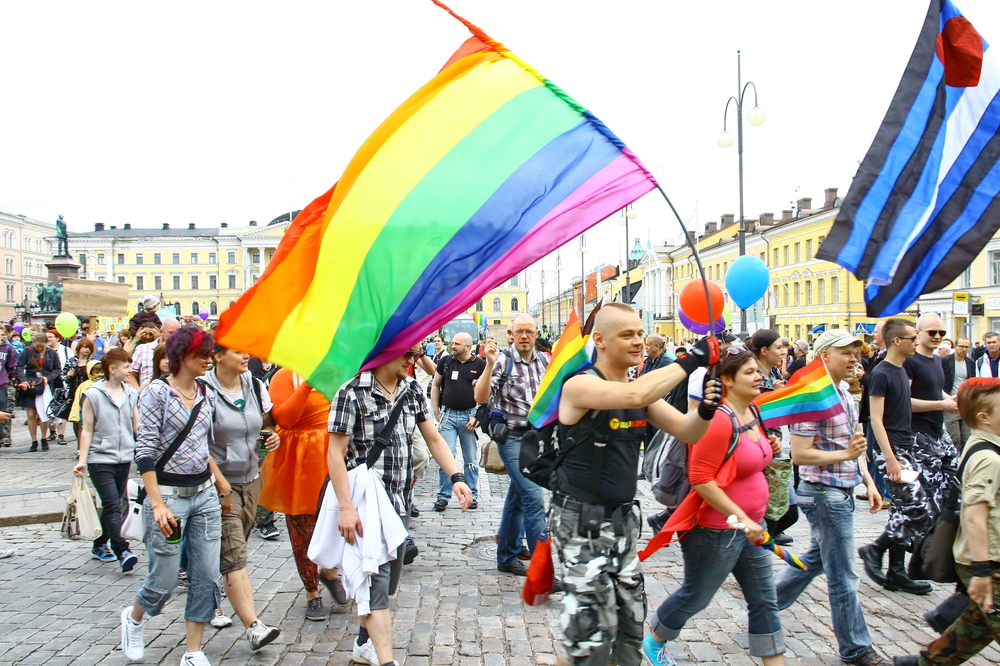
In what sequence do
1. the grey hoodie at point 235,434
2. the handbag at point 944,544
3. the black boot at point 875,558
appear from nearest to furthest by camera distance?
the handbag at point 944,544 → the grey hoodie at point 235,434 → the black boot at point 875,558

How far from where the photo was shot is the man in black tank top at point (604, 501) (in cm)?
335

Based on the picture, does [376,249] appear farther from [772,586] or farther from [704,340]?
[772,586]

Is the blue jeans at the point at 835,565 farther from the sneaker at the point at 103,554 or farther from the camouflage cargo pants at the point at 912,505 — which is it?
the sneaker at the point at 103,554

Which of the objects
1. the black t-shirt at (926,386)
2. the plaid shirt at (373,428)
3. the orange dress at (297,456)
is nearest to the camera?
the plaid shirt at (373,428)

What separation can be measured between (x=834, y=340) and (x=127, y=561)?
546 cm

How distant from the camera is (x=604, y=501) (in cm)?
340

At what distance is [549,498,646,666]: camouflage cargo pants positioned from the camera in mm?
3340

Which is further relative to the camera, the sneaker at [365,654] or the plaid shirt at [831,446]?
the plaid shirt at [831,446]

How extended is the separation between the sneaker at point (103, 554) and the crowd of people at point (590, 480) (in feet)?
0.41

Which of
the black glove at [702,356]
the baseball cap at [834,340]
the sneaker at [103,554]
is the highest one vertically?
the baseball cap at [834,340]

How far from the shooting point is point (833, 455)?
4.29 meters

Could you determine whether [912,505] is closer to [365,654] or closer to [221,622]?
[365,654]

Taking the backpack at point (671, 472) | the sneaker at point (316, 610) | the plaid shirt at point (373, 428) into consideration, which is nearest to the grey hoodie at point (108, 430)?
the sneaker at point (316, 610)

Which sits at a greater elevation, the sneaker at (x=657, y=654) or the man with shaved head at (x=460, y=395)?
the man with shaved head at (x=460, y=395)
